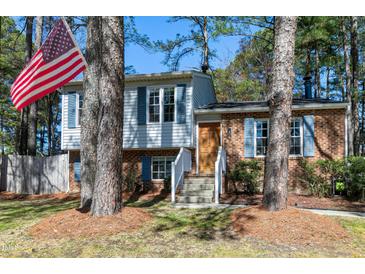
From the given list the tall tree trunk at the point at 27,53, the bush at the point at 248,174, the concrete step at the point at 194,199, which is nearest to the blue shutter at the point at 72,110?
the tall tree trunk at the point at 27,53

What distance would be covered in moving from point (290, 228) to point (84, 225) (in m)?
4.23

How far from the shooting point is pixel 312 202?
10188 millimetres

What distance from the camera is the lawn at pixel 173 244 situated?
520 cm

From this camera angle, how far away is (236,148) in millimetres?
13141

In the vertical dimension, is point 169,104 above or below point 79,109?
above

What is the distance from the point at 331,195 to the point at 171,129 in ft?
22.0

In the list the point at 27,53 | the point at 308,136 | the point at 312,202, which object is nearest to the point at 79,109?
the point at 27,53

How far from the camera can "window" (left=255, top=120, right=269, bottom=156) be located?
12.9m

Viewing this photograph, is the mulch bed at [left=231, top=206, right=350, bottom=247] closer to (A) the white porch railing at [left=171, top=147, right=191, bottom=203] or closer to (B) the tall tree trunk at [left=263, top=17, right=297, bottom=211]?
(B) the tall tree trunk at [left=263, top=17, right=297, bottom=211]

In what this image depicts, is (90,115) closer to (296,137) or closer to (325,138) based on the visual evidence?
(296,137)

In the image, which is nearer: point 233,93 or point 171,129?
point 171,129

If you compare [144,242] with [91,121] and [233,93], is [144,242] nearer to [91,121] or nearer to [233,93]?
[91,121]

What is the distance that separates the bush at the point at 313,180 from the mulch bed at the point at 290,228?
4.94 meters
